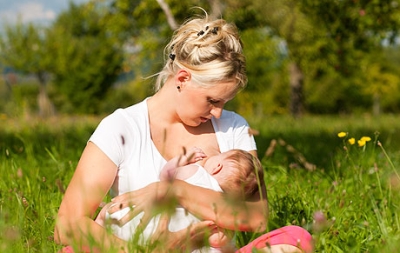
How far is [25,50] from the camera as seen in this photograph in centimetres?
Answer: 5078

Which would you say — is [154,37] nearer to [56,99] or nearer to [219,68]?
[219,68]

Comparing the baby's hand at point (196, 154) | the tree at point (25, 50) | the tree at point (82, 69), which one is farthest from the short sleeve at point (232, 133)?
the tree at point (82, 69)

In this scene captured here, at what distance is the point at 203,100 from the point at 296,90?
66.9ft

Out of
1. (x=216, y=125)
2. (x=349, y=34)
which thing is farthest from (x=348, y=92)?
(x=216, y=125)

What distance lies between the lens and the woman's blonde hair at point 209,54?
290 centimetres

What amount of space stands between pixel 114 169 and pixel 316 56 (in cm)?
1604

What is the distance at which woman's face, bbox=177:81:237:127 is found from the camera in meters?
2.92

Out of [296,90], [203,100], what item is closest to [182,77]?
[203,100]

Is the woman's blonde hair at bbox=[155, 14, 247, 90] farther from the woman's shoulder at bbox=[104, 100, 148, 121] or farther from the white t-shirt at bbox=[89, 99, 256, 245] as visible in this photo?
the white t-shirt at bbox=[89, 99, 256, 245]

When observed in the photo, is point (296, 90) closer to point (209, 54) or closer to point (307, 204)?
point (307, 204)

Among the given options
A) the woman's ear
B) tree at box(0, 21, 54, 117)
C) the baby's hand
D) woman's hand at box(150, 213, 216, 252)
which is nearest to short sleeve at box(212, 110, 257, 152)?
the baby's hand

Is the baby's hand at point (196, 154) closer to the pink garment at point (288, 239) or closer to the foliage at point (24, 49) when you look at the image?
the pink garment at point (288, 239)

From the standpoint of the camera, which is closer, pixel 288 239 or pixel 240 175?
pixel 288 239

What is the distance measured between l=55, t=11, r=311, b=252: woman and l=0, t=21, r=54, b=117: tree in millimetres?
47006
